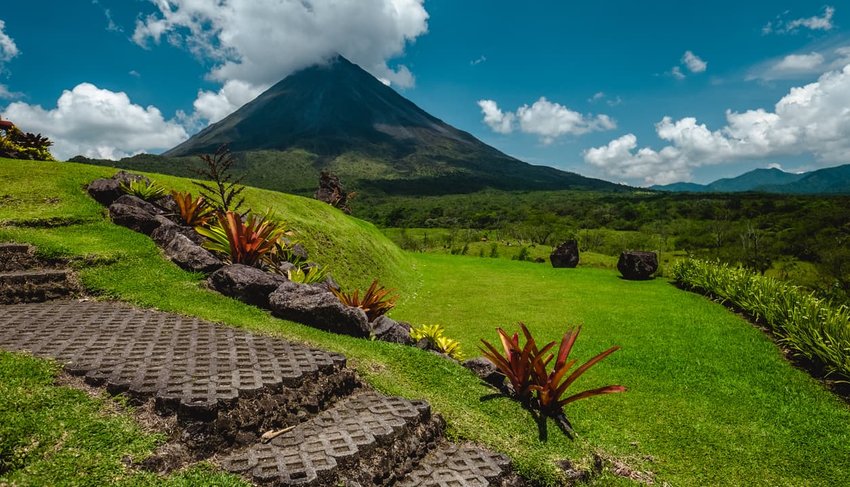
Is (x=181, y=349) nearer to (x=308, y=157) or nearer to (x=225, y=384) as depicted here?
(x=225, y=384)

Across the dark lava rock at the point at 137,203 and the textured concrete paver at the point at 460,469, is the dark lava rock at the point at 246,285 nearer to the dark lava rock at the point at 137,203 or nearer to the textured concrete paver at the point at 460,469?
the dark lava rock at the point at 137,203

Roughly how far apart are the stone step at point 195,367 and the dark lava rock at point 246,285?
4.80ft

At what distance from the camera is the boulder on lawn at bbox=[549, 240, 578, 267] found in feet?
78.4

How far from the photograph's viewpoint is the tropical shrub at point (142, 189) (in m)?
10.1

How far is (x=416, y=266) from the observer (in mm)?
21062

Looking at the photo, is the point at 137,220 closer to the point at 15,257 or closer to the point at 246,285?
the point at 15,257

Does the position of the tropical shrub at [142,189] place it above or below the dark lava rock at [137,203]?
above

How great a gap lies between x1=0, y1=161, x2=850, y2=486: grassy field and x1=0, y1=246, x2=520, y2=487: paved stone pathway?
31 centimetres

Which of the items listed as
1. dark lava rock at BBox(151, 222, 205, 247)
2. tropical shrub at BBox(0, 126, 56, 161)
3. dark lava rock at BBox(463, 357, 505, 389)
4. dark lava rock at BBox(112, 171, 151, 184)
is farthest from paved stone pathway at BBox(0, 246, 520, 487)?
tropical shrub at BBox(0, 126, 56, 161)

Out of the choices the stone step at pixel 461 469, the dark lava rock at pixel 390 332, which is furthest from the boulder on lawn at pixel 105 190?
the stone step at pixel 461 469

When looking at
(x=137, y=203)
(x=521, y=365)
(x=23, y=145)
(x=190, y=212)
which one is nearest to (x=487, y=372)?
(x=521, y=365)

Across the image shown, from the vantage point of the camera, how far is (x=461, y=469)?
3.82 meters

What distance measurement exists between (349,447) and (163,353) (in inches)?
89.9

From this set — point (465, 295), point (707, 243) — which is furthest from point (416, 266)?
point (707, 243)
